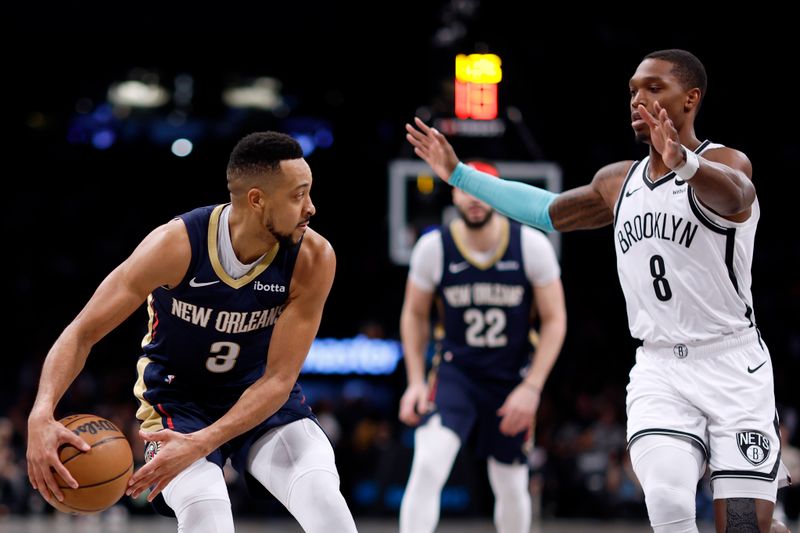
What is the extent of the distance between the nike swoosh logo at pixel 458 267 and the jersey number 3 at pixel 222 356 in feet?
7.87

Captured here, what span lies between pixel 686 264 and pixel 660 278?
0.12 metres

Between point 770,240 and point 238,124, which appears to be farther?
point 238,124

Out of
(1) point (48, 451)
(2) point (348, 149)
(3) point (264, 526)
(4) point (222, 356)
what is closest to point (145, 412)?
(4) point (222, 356)

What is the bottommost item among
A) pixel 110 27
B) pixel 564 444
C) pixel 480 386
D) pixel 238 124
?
pixel 564 444

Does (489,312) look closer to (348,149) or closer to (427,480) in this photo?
(427,480)

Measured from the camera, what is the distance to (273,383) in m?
4.33

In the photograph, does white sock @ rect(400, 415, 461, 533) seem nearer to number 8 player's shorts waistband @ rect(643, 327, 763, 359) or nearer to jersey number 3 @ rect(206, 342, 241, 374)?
jersey number 3 @ rect(206, 342, 241, 374)

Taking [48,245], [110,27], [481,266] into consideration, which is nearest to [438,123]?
[481,266]

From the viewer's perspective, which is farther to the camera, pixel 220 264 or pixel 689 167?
pixel 220 264

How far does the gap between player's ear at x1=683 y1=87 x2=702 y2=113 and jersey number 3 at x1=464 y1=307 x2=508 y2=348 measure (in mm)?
2536

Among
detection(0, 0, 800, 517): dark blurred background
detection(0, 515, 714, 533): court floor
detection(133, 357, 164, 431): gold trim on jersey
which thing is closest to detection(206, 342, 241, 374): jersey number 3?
detection(133, 357, 164, 431): gold trim on jersey

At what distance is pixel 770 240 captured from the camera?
17.7 m

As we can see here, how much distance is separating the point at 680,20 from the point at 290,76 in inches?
275

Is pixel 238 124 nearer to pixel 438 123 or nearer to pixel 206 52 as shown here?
pixel 206 52
